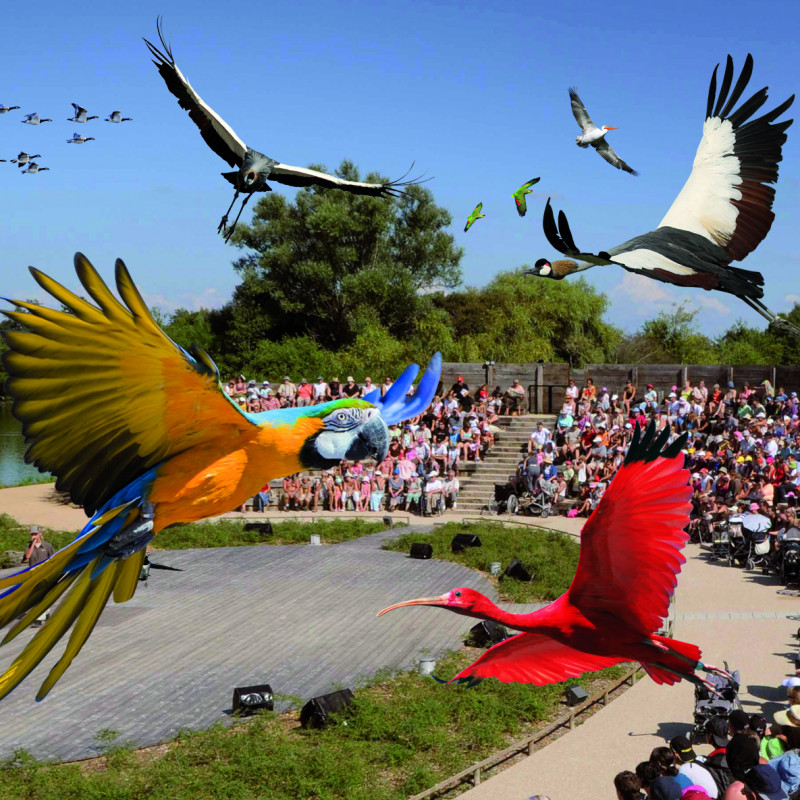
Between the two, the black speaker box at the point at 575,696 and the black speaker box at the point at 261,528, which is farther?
the black speaker box at the point at 261,528

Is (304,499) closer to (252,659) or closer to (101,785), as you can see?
(252,659)

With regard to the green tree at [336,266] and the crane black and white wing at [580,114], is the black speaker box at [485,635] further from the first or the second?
the crane black and white wing at [580,114]

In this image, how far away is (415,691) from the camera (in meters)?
12.1

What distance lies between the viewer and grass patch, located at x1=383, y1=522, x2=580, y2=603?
658 inches

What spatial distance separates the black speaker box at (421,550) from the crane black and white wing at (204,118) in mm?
16210

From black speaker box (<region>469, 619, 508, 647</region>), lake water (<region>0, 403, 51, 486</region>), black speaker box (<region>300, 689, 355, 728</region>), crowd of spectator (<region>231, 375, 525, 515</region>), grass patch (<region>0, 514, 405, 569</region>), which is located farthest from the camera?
lake water (<region>0, 403, 51, 486</region>)

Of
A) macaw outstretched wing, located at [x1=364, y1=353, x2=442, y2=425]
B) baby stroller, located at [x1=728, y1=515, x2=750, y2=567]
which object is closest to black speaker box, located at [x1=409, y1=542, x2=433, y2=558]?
baby stroller, located at [x1=728, y1=515, x2=750, y2=567]

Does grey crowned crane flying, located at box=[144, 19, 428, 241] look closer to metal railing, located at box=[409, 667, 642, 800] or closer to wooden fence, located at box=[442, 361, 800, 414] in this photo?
metal railing, located at box=[409, 667, 642, 800]

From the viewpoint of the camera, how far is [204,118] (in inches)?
150

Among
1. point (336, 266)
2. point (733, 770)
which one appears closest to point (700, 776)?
point (733, 770)

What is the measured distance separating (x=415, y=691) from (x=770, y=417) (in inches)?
585

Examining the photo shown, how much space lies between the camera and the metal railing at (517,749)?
9.30 meters

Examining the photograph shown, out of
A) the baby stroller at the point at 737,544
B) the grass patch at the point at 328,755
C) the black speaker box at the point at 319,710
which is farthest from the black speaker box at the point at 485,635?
the baby stroller at the point at 737,544

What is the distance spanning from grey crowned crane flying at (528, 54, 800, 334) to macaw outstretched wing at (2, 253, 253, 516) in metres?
1.57
